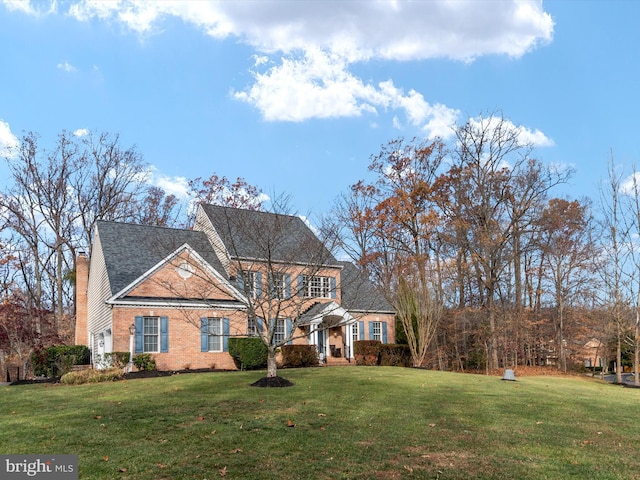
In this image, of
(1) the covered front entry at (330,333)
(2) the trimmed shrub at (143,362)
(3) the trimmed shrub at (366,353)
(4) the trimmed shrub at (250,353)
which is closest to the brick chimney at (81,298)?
(2) the trimmed shrub at (143,362)

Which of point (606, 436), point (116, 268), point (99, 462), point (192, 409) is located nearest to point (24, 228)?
point (116, 268)

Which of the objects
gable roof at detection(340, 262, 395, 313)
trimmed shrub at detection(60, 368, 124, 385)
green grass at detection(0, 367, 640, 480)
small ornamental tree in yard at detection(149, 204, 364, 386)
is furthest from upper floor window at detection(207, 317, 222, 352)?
green grass at detection(0, 367, 640, 480)

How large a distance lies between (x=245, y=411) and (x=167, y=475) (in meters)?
4.14

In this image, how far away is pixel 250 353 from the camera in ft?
76.2

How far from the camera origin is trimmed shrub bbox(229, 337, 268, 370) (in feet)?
76.2

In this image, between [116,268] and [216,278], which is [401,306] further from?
[116,268]

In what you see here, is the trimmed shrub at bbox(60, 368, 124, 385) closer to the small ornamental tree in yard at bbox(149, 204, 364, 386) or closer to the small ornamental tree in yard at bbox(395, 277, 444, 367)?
the small ornamental tree in yard at bbox(149, 204, 364, 386)

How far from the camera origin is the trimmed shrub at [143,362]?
21.4m

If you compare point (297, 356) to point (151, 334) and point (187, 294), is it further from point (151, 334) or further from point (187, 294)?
point (151, 334)

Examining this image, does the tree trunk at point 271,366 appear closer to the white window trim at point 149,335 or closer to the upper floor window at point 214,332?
the white window trim at point 149,335

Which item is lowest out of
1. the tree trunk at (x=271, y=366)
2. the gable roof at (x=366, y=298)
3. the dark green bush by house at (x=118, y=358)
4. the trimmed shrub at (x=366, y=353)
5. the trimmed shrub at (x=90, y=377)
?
the trimmed shrub at (x=366, y=353)

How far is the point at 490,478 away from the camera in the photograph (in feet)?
21.4

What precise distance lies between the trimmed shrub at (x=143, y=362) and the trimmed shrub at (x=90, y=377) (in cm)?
306

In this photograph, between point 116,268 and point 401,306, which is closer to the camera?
point 116,268
